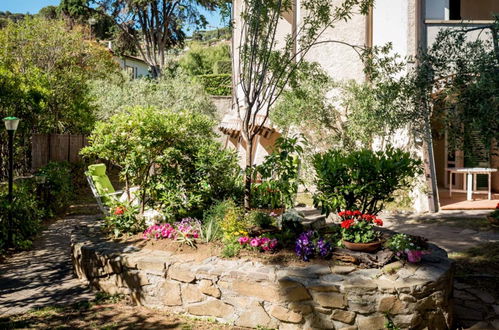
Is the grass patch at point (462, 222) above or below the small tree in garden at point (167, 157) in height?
below

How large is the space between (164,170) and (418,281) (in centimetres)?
472

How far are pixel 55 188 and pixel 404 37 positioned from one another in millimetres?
10844

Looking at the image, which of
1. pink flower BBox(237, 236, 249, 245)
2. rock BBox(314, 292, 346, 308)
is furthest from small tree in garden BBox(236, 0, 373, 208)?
rock BBox(314, 292, 346, 308)

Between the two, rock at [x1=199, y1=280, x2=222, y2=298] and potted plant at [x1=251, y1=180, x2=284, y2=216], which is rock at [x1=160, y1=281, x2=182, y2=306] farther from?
potted plant at [x1=251, y1=180, x2=284, y2=216]

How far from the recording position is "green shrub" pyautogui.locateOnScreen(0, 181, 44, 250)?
8.90 metres

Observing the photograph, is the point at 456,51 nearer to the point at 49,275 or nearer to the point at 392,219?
the point at 392,219

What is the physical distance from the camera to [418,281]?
5012mm

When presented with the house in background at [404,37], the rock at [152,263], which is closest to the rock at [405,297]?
the rock at [152,263]

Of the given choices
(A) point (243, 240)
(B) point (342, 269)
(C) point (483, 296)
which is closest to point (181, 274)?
(A) point (243, 240)

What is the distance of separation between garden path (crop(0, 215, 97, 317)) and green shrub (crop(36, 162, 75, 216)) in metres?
2.87

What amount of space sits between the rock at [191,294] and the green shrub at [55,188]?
7.74 meters

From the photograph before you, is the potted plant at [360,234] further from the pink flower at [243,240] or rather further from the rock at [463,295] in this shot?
the rock at [463,295]

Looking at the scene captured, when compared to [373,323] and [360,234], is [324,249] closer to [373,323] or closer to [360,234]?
[360,234]

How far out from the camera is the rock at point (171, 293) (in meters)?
5.71
